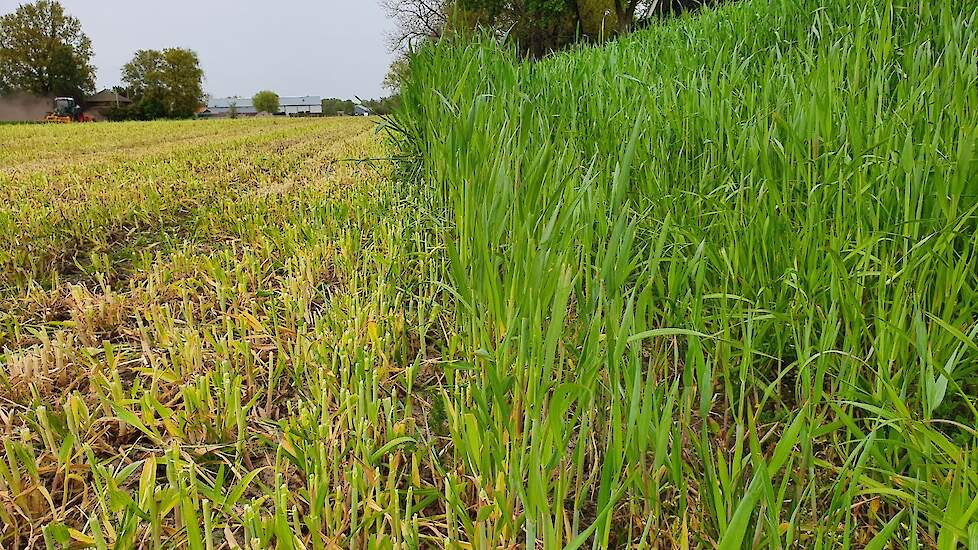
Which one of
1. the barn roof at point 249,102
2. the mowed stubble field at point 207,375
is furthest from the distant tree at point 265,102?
the mowed stubble field at point 207,375

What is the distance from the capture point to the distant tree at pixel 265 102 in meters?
51.2

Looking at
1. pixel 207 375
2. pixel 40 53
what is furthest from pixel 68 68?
pixel 207 375

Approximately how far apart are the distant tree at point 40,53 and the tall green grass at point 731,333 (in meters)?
47.9

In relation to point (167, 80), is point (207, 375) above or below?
below

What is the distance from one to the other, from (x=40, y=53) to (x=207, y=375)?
49.1 meters

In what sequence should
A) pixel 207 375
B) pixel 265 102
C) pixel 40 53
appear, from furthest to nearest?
pixel 265 102 → pixel 40 53 → pixel 207 375

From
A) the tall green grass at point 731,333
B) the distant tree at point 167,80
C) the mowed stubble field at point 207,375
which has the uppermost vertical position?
the distant tree at point 167,80

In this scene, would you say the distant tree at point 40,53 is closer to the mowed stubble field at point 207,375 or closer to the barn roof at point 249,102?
the barn roof at point 249,102

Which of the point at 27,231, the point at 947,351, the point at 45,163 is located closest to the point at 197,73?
the point at 45,163

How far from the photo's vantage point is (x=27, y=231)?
96.9 inches

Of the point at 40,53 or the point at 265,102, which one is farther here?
the point at 265,102

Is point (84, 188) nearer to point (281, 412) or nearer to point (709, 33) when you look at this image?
point (281, 412)

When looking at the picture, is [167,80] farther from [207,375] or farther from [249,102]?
[207,375]

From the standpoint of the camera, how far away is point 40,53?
3888cm
